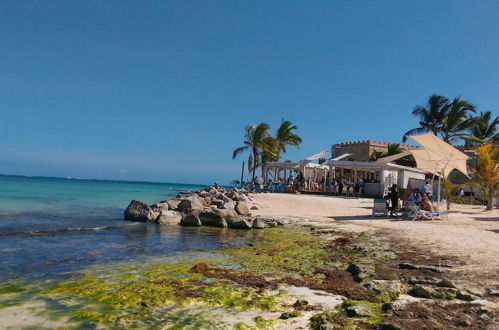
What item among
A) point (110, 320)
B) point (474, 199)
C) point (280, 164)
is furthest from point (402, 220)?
point (280, 164)

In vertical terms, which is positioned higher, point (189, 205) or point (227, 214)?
point (189, 205)

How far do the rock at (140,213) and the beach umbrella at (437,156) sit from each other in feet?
36.0

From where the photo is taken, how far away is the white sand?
6.76 meters

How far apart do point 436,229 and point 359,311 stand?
8.18 meters

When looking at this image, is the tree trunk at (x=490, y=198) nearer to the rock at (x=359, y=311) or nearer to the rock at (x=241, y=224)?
the rock at (x=241, y=224)

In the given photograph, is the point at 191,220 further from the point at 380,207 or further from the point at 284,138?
the point at 284,138

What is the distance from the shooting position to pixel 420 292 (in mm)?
4871

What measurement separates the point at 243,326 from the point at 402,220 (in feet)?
37.8

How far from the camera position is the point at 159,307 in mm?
4680

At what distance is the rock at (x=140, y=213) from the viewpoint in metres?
14.5

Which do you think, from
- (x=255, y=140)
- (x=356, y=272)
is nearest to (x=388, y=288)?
(x=356, y=272)

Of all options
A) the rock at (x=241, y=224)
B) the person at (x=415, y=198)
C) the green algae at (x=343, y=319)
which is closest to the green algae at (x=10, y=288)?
the green algae at (x=343, y=319)

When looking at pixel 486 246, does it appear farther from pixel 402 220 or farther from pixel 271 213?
pixel 271 213

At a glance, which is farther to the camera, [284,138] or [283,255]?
[284,138]
